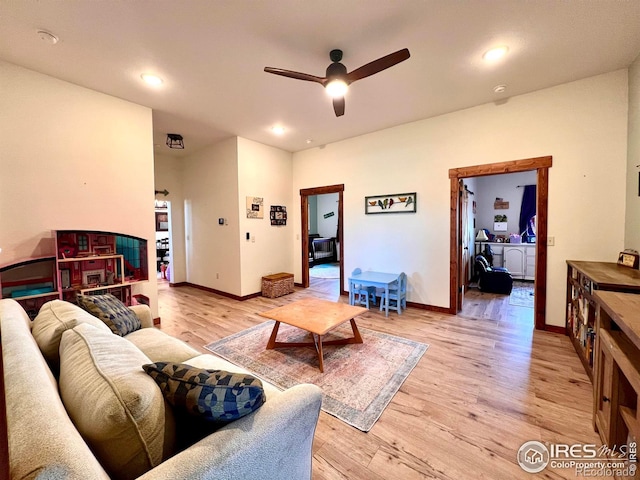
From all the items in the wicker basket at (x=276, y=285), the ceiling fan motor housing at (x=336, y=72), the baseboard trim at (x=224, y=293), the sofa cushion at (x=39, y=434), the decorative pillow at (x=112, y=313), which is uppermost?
the ceiling fan motor housing at (x=336, y=72)

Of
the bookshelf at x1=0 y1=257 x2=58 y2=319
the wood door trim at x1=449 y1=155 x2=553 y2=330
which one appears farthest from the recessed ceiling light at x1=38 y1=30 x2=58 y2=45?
the wood door trim at x1=449 y1=155 x2=553 y2=330

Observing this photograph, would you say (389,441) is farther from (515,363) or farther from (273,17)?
(273,17)

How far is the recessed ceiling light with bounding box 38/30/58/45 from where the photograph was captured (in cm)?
215

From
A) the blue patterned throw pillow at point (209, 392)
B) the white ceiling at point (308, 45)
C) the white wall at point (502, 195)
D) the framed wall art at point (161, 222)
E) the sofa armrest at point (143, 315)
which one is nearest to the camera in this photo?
the blue patterned throw pillow at point (209, 392)

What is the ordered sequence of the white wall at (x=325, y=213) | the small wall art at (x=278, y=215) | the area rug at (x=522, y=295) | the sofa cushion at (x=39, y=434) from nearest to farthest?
the sofa cushion at (x=39, y=434) → the area rug at (x=522, y=295) → the small wall art at (x=278, y=215) → the white wall at (x=325, y=213)

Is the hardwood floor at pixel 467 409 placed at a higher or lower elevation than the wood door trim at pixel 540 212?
lower

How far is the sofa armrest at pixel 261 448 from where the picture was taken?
2.45 feet

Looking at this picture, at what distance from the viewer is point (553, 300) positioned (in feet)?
10.5

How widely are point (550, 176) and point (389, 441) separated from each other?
3441 millimetres

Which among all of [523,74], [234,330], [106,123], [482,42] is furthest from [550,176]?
Result: [106,123]

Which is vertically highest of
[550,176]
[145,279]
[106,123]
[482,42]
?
[482,42]

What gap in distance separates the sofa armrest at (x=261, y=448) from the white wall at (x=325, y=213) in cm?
933

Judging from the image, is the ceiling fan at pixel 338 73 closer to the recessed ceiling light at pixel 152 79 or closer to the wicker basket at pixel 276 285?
the recessed ceiling light at pixel 152 79

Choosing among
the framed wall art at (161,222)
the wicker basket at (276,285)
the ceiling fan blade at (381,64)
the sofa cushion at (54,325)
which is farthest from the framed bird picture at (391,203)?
the framed wall art at (161,222)
